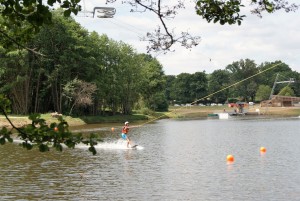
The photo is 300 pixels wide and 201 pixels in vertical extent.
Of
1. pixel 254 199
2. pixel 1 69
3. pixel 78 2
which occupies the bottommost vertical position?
pixel 254 199

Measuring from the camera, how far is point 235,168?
2597 cm

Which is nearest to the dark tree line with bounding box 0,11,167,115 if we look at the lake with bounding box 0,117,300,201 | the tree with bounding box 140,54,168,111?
the tree with bounding box 140,54,168,111

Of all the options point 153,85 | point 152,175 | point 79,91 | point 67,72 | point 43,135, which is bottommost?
point 152,175

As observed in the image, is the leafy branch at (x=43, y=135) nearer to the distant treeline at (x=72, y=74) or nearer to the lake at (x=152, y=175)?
the lake at (x=152, y=175)

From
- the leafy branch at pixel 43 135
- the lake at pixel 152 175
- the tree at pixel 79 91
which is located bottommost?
the lake at pixel 152 175

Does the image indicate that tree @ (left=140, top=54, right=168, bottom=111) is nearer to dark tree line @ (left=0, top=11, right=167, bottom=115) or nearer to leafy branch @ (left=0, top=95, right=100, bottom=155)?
dark tree line @ (left=0, top=11, right=167, bottom=115)

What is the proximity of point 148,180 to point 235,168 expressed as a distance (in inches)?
255

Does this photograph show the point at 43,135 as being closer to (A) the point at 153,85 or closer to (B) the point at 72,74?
(B) the point at 72,74

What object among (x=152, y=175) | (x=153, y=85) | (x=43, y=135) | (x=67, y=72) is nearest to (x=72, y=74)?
(x=67, y=72)

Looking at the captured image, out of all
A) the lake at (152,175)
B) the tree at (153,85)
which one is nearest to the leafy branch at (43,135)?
the lake at (152,175)

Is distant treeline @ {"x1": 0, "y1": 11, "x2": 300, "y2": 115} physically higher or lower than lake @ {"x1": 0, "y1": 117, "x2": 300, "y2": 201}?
higher

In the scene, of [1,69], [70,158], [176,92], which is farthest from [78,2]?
[176,92]

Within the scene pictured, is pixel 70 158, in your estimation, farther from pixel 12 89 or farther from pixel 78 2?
pixel 12 89

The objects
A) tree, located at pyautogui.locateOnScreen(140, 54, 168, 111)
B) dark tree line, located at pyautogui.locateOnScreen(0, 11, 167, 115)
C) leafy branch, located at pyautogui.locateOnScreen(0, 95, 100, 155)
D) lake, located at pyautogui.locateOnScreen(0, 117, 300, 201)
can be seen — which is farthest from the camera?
tree, located at pyautogui.locateOnScreen(140, 54, 168, 111)
